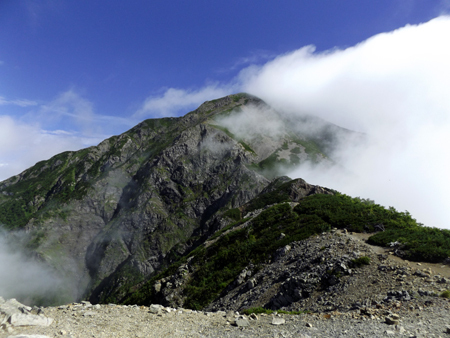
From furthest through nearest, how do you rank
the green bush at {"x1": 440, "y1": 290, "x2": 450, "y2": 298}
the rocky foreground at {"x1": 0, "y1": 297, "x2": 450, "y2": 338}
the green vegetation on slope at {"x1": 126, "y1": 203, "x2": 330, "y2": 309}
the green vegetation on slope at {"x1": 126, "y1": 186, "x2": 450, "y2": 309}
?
the green vegetation on slope at {"x1": 126, "y1": 203, "x2": 330, "y2": 309}
the green vegetation on slope at {"x1": 126, "y1": 186, "x2": 450, "y2": 309}
the green bush at {"x1": 440, "y1": 290, "x2": 450, "y2": 298}
the rocky foreground at {"x1": 0, "y1": 297, "x2": 450, "y2": 338}

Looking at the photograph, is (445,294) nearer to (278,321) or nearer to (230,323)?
(278,321)

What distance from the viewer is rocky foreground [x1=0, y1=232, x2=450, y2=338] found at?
41.3 feet

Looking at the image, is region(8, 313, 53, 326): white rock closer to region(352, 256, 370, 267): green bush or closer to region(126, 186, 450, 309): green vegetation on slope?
region(352, 256, 370, 267): green bush

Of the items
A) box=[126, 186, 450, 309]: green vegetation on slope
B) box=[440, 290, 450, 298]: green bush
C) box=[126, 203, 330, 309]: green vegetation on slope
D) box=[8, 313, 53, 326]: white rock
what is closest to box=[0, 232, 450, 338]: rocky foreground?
box=[8, 313, 53, 326]: white rock

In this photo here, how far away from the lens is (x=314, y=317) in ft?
51.5

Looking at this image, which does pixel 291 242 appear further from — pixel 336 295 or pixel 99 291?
pixel 99 291

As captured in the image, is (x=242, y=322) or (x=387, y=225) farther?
(x=387, y=225)

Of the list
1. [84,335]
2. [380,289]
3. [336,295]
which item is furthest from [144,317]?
[380,289]

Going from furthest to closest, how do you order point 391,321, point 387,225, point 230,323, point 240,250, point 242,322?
point 240,250 < point 387,225 < point 230,323 < point 242,322 < point 391,321

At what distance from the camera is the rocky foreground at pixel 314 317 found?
1260 cm

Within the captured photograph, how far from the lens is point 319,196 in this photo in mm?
56406

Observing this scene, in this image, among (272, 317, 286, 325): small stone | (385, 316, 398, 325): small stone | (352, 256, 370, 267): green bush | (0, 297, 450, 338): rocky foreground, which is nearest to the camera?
(0, 297, 450, 338): rocky foreground

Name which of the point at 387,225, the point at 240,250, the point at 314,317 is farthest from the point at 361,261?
the point at 240,250

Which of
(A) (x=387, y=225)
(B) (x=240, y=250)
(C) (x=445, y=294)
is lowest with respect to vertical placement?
(B) (x=240, y=250)
